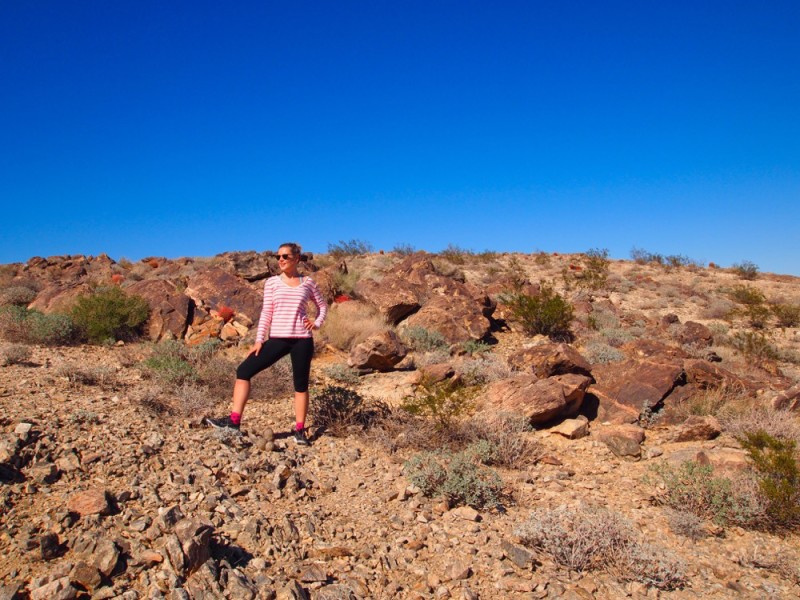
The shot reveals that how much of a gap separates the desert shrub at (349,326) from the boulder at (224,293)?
1.71 m

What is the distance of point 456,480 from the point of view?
4051 millimetres

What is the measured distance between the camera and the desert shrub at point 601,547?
317 cm

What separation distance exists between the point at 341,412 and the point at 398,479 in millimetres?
1310

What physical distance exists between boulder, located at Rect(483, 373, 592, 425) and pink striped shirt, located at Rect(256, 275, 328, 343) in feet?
8.42

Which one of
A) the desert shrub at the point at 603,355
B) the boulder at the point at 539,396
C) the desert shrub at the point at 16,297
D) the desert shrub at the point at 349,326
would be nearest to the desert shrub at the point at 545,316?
the desert shrub at the point at 603,355

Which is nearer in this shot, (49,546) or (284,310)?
(49,546)

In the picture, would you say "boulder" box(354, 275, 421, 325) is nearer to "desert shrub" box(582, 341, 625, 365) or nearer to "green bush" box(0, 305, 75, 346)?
"desert shrub" box(582, 341, 625, 365)

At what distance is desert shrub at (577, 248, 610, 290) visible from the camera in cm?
1886

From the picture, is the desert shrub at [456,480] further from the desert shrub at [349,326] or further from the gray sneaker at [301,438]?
the desert shrub at [349,326]

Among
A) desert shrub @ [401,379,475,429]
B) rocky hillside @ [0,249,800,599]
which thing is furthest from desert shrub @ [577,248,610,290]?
desert shrub @ [401,379,475,429]

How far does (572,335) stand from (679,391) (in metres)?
4.76

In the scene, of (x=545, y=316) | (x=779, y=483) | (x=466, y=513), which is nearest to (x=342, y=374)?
(x=466, y=513)

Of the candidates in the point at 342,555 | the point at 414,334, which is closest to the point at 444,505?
the point at 342,555

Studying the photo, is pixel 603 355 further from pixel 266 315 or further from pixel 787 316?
pixel 787 316
